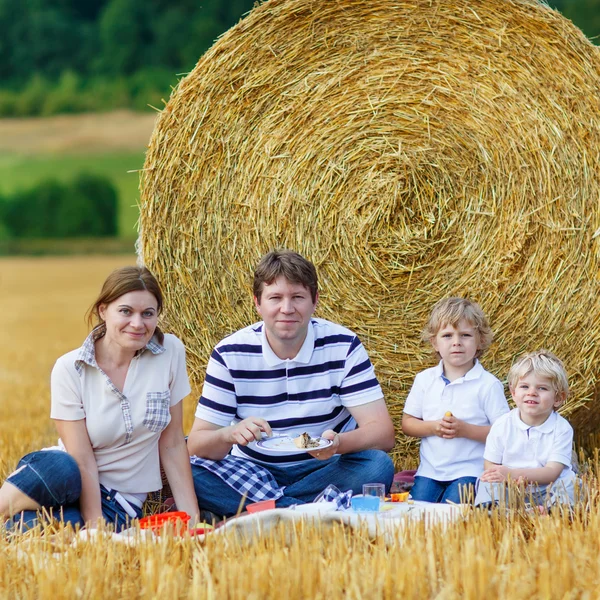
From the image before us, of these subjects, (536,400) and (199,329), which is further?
(199,329)

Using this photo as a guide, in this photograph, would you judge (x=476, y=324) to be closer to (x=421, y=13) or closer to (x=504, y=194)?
(x=504, y=194)

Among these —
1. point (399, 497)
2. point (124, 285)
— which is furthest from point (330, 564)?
point (124, 285)

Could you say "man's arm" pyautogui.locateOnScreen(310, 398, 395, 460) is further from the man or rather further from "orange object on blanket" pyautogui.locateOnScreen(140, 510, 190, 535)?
"orange object on blanket" pyautogui.locateOnScreen(140, 510, 190, 535)

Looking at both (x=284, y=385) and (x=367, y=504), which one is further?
(x=284, y=385)

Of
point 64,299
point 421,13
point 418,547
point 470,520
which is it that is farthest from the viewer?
point 64,299

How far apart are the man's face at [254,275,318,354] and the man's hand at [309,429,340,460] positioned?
1.46ft

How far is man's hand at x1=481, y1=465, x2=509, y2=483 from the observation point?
3.60 m

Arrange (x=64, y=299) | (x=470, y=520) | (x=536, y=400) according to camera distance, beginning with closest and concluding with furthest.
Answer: (x=470, y=520), (x=536, y=400), (x=64, y=299)

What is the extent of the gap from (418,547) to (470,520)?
1.57ft

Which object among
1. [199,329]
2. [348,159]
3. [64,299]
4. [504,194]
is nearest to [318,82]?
[348,159]

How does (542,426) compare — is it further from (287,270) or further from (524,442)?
(287,270)

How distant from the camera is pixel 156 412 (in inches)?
144

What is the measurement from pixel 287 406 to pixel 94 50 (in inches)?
583

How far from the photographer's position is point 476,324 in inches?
157
